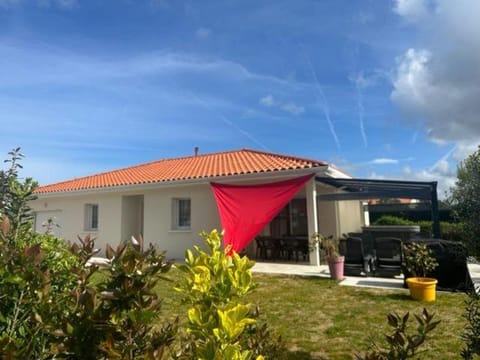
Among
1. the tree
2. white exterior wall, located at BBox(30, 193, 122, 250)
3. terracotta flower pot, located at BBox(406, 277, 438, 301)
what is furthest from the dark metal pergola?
white exterior wall, located at BBox(30, 193, 122, 250)

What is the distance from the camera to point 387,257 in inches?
399

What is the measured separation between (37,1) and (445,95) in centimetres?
1641

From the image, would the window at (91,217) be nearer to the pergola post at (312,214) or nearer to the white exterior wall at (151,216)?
the white exterior wall at (151,216)

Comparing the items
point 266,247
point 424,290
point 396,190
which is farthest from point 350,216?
point 424,290

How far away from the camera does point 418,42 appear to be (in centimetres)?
905

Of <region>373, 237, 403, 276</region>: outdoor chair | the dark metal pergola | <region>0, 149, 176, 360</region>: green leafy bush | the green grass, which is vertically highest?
the dark metal pergola

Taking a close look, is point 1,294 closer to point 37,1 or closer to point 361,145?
point 37,1

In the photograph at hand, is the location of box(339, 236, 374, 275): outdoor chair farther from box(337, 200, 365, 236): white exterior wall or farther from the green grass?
box(337, 200, 365, 236): white exterior wall

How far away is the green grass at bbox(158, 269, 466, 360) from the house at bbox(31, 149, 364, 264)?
392 centimetres

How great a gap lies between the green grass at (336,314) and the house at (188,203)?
12.8 feet

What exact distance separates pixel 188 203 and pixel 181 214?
0.70m

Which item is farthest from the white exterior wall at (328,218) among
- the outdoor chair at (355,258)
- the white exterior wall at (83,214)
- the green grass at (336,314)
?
the white exterior wall at (83,214)

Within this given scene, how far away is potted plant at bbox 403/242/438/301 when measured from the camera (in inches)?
291

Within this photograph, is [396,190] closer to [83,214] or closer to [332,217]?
[332,217]
